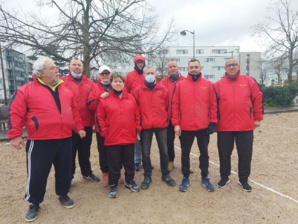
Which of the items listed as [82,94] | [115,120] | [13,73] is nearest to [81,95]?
[82,94]

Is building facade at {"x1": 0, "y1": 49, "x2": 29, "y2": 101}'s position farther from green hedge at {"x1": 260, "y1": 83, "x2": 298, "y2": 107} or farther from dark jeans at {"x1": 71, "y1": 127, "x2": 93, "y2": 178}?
dark jeans at {"x1": 71, "y1": 127, "x2": 93, "y2": 178}

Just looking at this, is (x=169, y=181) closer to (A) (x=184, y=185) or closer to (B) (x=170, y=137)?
(A) (x=184, y=185)

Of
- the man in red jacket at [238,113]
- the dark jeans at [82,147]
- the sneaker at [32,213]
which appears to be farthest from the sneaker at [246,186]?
the sneaker at [32,213]

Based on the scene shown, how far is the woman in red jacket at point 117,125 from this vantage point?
3432 millimetres

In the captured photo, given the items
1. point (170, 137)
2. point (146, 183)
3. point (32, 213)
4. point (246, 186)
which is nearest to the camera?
point (32, 213)

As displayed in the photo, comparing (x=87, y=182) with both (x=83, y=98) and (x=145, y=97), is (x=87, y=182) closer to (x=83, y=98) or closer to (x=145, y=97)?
(x=83, y=98)

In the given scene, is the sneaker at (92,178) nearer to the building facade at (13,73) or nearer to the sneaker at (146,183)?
the sneaker at (146,183)

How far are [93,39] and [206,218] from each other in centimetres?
874

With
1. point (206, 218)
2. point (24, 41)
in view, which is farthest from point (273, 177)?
point (24, 41)

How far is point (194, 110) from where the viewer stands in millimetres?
3639

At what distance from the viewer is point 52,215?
317 cm

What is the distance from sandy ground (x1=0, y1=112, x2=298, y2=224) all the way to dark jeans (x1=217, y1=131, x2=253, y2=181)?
0.96 feet

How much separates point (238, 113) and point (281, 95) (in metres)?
14.4

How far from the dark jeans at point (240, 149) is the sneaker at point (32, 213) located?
2.83 meters
